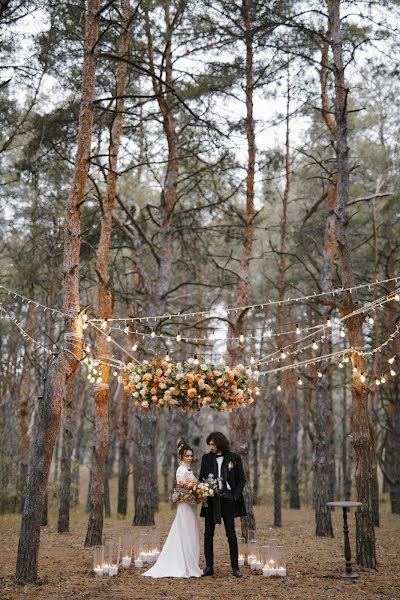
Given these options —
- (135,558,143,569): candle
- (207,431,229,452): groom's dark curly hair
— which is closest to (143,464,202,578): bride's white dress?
(135,558,143,569): candle

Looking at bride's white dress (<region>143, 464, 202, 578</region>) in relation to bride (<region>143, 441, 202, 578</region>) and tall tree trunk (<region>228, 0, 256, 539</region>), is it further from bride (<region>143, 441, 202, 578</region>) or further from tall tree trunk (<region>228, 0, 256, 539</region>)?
tall tree trunk (<region>228, 0, 256, 539</region>)

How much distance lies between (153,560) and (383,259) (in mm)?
11604

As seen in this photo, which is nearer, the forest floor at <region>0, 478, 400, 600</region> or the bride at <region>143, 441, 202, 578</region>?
the forest floor at <region>0, 478, 400, 600</region>

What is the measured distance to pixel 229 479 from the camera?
7176 millimetres

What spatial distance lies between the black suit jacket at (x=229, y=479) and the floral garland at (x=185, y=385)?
0.70 m

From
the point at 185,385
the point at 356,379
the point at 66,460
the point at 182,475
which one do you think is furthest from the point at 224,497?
the point at 66,460

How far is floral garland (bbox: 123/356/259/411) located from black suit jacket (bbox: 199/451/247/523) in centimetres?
70

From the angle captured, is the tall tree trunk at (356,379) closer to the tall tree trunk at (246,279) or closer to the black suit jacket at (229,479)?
the black suit jacket at (229,479)

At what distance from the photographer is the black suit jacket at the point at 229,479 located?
7062mm

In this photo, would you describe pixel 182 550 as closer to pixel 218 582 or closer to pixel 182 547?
pixel 182 547

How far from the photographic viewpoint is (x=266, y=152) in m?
13.0

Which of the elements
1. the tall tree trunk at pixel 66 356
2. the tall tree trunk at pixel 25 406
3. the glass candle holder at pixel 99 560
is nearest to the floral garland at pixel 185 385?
the tall tree trunk at pixel 66 356

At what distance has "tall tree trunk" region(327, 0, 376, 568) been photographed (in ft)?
25.0

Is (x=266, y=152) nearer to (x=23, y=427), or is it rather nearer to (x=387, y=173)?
(x=387, y=173)
